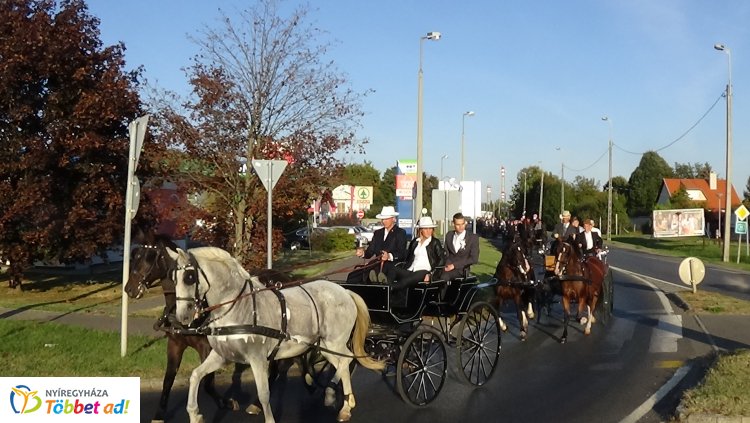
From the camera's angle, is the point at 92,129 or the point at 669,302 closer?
the point at 92,129

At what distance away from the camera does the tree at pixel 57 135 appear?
16641 millimetres

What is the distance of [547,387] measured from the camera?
947 cm

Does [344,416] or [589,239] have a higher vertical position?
[589,239]

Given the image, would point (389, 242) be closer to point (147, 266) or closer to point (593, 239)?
point (147, 266)

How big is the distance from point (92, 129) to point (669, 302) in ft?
49.2

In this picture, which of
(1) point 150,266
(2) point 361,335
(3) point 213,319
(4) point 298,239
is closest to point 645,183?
(4) point 298,239

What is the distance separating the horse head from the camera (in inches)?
257

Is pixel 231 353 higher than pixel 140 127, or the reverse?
pixel 140 127

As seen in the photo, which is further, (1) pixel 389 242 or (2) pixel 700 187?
(2) pixel 700 187

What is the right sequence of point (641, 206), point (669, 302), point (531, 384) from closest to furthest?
point (531, 384), point (669, 302), point (641, 206)

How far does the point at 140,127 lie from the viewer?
394 inches

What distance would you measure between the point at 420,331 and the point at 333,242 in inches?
1292

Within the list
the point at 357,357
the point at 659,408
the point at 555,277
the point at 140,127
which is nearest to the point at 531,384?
the point at 659,408

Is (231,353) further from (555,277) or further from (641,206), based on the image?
(641,206)
